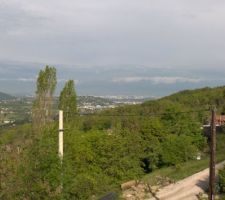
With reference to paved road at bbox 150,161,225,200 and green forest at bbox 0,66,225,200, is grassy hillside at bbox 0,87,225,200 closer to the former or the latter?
green forest at bbox 0,66,225,200

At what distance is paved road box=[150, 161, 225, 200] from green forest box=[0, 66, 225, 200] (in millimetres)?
1923

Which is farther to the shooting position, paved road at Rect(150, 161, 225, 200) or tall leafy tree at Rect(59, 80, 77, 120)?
tall leafy tree at Rect(59, 80, 77, 120)

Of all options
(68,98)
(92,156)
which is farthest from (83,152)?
(68,98)

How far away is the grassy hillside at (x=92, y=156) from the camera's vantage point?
83.5 feet

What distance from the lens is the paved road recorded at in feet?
106

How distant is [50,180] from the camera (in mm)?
25203

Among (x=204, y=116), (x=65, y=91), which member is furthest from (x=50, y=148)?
(x=204, y=116)

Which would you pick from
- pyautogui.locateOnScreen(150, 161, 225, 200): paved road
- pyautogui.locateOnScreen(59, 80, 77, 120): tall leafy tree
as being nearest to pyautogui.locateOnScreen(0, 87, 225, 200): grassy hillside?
pyautogui.locateOnScreen(59, 80, 77, 120): tall leafy tree

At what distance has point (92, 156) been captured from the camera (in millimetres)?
40156

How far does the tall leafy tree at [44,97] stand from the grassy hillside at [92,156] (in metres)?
2.53

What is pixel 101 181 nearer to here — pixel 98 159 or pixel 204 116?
pixel 98 159

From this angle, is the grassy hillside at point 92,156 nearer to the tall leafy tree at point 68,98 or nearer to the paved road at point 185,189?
the tall leafy tree at point 68,98

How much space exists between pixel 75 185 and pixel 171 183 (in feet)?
44.2

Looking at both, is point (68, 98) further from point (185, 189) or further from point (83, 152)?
point (185, 189)
